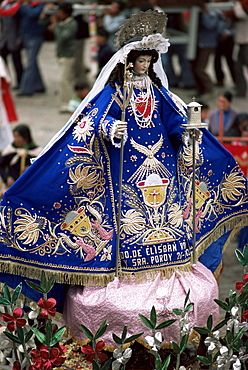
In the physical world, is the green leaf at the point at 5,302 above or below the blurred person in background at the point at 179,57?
above

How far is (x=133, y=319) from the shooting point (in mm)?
5172

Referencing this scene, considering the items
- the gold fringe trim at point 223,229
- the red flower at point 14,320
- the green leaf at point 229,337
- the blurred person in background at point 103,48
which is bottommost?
the blurred person in background at point 103,48

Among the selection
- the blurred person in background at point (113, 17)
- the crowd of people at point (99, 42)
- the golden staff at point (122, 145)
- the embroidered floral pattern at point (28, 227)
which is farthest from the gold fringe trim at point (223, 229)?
the blurred person in background at point (113, 17)

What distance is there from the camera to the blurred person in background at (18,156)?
7699 mm

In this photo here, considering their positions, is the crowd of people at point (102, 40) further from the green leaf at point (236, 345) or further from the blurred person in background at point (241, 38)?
the green leaf at point (236, 345)

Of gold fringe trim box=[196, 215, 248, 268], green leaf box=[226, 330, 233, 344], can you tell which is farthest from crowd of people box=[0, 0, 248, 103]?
green leaf box=[226, 330, 233, 344]

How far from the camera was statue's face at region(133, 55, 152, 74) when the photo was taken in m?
5.32

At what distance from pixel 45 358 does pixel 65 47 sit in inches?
338

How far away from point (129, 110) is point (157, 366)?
179 centimetres

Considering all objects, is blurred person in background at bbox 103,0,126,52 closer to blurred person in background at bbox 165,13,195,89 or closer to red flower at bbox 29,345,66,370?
blurred person in background at bbox 165,13,195,89

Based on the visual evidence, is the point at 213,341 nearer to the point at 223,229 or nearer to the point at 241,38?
the point at 223,229

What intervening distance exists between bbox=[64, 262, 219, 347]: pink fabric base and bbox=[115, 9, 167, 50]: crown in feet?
5.10

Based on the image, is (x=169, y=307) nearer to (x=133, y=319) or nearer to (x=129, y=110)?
(x=133, y=319)

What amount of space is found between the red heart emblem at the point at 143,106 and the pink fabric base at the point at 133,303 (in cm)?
108
